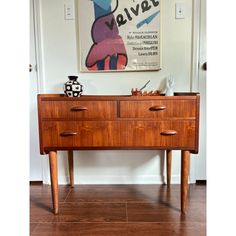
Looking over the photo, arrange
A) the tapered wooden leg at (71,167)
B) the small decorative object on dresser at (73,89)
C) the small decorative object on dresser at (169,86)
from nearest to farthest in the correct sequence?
1. the small decorative object on dresser at (73,89)
2. the small decorative object on dresser at (169,86)
3. the tapered wooden leg at (71,167)

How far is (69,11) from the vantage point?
1.96m

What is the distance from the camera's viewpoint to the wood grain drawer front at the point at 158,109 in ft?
4.92

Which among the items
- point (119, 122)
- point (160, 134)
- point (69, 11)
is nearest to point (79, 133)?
point (119, 122)

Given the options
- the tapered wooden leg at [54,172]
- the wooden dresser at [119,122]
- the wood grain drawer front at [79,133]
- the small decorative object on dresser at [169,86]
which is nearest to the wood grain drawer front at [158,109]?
the wooden dresser at [119,122]

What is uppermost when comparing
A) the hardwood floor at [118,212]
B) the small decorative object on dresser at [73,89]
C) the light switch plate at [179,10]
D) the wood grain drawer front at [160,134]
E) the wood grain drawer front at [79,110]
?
the light switch plate at [179,10]

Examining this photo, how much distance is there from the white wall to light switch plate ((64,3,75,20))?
3 centimetres

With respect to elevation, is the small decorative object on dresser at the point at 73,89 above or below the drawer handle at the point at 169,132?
above

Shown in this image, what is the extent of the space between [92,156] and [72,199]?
43 cm

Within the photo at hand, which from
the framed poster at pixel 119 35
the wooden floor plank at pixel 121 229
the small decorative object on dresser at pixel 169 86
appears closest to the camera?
the wooden floor plank at pixel 121 229

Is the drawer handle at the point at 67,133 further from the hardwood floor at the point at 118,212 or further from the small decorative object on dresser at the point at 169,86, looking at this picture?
the small decorative object on dresser at the point at 169,86

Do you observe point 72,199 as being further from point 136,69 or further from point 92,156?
point 136,69

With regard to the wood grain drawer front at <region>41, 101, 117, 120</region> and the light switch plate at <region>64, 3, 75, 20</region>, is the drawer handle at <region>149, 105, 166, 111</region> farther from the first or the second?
the light switch plate at <region>64, 3, 75, 20</region>
